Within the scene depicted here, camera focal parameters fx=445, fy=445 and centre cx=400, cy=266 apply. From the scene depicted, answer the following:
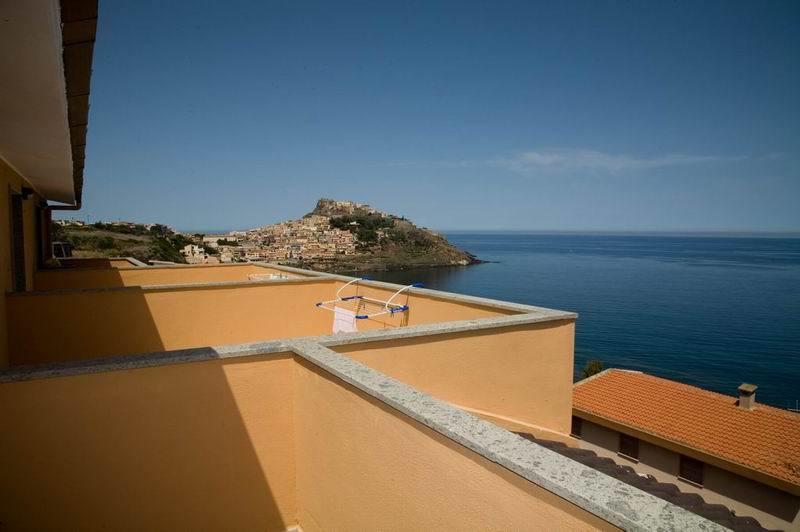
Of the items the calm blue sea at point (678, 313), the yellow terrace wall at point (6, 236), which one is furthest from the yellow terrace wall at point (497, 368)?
the calm blue sea at point (678, 313)

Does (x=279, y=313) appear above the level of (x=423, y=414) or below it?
below

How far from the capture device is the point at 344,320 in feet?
18.3

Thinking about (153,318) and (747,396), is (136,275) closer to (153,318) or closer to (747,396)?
(153,318)

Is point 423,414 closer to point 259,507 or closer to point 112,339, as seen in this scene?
point 259,507

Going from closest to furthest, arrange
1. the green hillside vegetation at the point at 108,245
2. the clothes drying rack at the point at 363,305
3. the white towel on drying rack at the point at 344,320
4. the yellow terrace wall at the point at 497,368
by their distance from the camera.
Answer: the yellow terrace wall at the point at 497,368, the clothes drying rack at the point at 363,305, the white towel on drying rack at the point at 344,320, the green hillside vegetation at the point at 108,245

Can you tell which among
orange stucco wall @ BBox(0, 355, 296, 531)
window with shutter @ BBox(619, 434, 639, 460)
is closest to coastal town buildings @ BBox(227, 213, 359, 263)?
window with shutter @ BBox(619, 434, 639, 460)

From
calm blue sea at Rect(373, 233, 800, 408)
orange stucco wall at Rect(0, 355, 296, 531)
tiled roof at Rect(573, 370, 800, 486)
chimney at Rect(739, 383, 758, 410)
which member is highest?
orange stucco wall at Rect(0, 355, 296, 531)

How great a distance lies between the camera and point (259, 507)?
2.59m

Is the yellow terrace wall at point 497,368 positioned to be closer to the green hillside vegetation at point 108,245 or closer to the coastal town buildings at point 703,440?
the coastal town buildings at point 703,440

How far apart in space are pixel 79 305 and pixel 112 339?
480 mm

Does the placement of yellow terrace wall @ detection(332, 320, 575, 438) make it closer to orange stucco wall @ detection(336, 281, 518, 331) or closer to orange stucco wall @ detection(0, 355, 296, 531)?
orange stucco wall @ detection(336, 281, 518, 331)

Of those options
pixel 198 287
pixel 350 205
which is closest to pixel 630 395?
pixel 198 287

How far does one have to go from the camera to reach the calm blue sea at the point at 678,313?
108 ft

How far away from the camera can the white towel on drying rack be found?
17.9 ft
